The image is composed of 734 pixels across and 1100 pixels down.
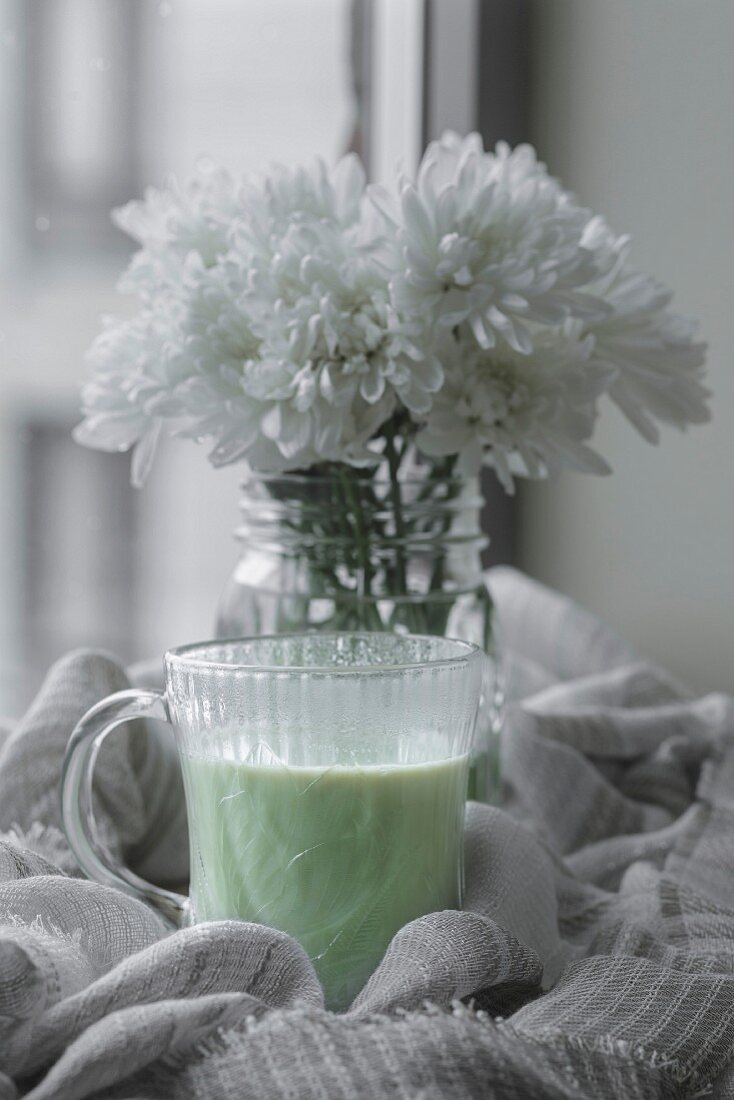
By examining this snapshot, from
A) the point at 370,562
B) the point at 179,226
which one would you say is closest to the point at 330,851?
the point at 370,562

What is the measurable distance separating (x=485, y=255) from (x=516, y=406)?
7cm

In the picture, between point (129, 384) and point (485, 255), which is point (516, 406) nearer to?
point (485, 255)

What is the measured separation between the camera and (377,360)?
56 centimetres

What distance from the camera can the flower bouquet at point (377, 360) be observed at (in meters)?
0.55

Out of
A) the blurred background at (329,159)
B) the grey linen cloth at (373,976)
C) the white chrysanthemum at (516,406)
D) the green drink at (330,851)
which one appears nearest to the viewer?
the grey linen cloth at (373,976)

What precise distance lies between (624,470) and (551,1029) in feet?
3.11

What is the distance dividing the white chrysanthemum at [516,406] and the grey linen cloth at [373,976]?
0.56ft

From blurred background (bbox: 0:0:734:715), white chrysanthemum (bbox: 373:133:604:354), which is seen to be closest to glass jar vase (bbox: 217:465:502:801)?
white chrysanthemum (bbox: 373:133:604:354)

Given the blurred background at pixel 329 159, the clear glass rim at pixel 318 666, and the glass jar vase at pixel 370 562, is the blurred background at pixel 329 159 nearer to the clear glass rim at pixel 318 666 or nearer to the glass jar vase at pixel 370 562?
the glass jar vase at pixel 370 562

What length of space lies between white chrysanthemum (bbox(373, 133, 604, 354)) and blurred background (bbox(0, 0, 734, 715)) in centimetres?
61

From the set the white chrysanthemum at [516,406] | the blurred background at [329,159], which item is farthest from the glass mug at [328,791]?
the blurred background at [329,159]

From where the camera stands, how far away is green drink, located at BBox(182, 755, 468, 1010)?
1.53 ft

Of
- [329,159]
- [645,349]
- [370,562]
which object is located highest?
[329,159]

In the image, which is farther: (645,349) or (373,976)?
(645,349)
